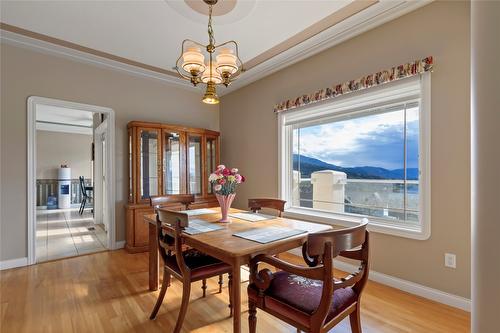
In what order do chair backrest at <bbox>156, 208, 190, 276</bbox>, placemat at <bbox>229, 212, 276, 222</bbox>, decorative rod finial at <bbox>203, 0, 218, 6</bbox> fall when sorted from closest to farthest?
chair backrest at <bbox>156, 208, 190, 276</bbox> → decorative rod finial at <bbox>203, 0, 218, 6</bbox> → placemat at <bbox>229, 212, 276, 222</bbox>

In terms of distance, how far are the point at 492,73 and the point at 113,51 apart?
365 cm

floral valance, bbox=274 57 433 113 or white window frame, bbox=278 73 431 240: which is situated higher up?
floral valance, bbox=274 57 433 113

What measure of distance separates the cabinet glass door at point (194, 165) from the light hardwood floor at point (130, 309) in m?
1.64

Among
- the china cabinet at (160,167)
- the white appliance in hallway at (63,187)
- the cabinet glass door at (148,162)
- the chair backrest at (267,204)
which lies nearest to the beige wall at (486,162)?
the chair backrest at (267,204)

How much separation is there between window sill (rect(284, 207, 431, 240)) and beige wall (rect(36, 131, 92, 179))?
820 cm

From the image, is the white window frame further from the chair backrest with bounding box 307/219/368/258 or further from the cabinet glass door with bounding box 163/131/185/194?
the cabinet glass door with bounding box 163/131/185/194

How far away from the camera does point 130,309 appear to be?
2059 millimetres

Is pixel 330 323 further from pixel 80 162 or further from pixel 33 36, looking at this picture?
pixel 80 162

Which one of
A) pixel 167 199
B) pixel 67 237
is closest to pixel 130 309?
pixel 167 199

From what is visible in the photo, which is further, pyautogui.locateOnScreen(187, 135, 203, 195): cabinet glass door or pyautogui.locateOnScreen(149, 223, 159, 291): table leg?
pyautogui.locateOnScreen(187, 135, 203, 195): cabinet glass door

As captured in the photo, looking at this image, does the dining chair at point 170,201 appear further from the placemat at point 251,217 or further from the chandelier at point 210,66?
the chandelier at point 210,66

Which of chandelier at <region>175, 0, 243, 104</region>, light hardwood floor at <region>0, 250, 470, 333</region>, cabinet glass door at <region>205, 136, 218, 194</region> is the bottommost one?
light hardwood floor at <region>0, 250, 470, 333</region>

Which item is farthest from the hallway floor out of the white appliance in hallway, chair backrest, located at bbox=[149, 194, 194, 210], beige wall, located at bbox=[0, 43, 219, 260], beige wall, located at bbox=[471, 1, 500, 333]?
beige wall, located at bbox=[471, 1, 500, 333]

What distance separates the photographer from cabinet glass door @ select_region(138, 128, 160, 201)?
11.9 feet
